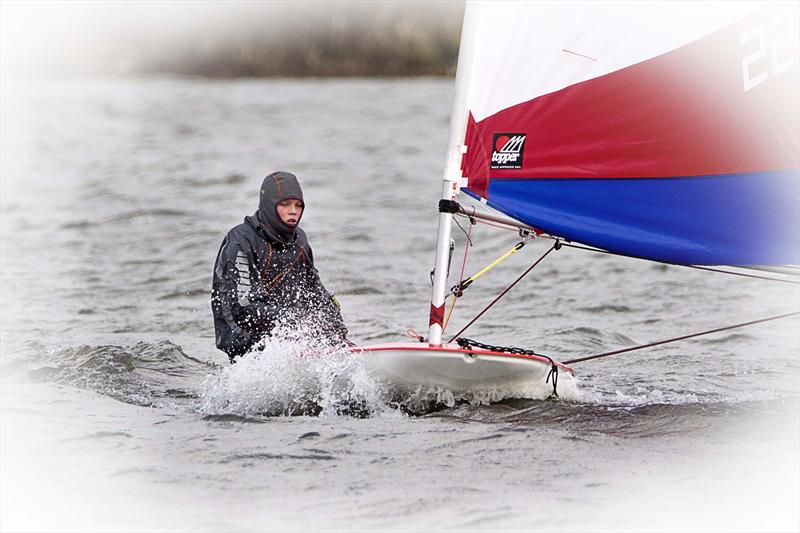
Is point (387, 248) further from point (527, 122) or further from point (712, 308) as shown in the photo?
point (527, 122)

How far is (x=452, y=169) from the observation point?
5.54 m

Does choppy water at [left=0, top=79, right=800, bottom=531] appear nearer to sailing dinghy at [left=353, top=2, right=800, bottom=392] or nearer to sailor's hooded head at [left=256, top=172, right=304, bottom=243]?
sailing dinghy at [left=353, top=2, right=800, bottom=392]

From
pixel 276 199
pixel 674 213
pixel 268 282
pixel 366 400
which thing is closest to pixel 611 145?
pixel 674 213

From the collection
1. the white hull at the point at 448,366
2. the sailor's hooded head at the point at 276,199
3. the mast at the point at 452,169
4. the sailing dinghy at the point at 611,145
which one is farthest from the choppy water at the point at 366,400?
the sailor's hooded head at the point at 276,199

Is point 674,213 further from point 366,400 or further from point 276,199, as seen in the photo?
point 276,199

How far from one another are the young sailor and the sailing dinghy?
0.79 metres

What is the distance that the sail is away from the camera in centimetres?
524

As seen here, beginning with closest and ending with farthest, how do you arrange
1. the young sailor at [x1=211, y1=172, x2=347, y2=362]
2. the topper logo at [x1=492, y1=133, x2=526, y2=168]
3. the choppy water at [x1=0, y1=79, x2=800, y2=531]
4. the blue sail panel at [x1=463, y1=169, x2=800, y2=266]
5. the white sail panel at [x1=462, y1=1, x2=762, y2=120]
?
the choppy water at [x1=0, y1=79, x2=800, y2=531]
the blue sail panel at [x1=463, y1=169, x2=800, y2=266]
the white sail panel at [x1=462, y1=1, x2=762, y2=120]
the topper logo at [x1=492, y1=133, x2=526, y2=168]
the young sailor at [x1=211, y1=172, x2=347, y2=362]

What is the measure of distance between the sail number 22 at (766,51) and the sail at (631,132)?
0.01 meters

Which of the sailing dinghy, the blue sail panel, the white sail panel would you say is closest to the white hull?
the sailing dinghy

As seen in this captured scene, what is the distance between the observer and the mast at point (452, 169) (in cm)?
546

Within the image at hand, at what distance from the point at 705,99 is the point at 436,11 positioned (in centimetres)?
3686

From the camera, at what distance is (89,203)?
606 inches

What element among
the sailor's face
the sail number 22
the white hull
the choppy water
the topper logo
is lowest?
the choppy water
